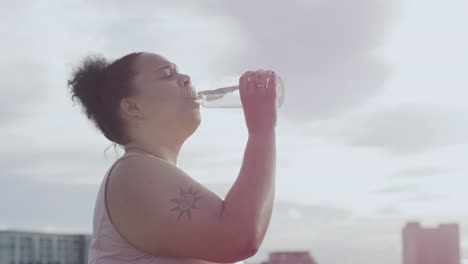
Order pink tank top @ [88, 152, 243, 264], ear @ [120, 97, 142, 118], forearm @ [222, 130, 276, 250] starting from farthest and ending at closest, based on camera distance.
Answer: ear @ [120, 97, 142, 118], pink tank top @ [88, 152, 243, 264], forearm @ [222, 130, 276, 250]

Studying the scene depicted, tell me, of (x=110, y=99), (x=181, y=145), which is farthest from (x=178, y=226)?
(x=110, y=99)

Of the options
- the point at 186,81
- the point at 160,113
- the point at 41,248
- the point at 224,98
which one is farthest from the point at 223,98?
the point at 41,248

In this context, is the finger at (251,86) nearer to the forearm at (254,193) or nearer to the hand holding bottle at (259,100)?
the hand holding bottle at (259,100)

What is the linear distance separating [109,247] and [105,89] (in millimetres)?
655

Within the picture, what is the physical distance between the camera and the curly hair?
2943 millimetres

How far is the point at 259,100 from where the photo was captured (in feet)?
8.92

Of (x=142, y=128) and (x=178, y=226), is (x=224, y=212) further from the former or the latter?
(x=142, y=128)

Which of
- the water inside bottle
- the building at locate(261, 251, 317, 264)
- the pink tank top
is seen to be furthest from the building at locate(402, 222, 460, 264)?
the pink tank top

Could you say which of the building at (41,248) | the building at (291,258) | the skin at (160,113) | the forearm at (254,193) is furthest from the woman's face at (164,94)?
the building at (291,258)

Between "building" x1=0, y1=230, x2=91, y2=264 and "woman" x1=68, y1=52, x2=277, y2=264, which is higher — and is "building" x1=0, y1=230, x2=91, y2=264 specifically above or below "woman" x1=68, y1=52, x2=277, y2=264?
above

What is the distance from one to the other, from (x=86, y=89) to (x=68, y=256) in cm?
9222

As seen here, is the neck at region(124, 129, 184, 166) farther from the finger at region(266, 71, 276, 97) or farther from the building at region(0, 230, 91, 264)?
the building at region(0, 230, 91, 264)

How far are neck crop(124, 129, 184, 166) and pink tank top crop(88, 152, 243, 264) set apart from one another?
65 mm

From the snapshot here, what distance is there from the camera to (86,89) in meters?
3.09
